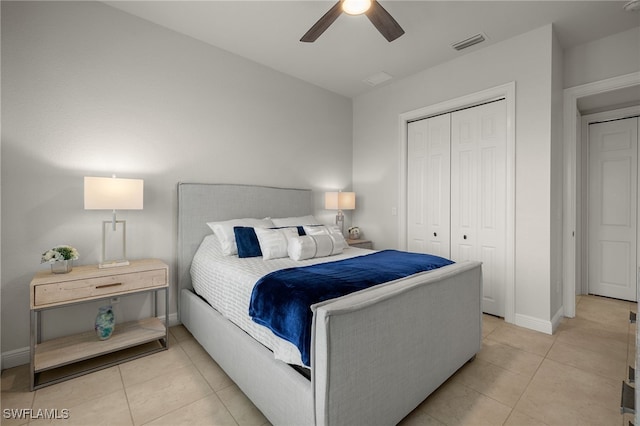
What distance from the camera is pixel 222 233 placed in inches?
109

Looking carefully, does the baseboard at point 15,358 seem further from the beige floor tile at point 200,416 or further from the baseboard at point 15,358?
the beige floor tile at point 200,416

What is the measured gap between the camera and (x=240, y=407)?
175cm

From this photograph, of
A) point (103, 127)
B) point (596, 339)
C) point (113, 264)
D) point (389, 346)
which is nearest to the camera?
point (389, 346)

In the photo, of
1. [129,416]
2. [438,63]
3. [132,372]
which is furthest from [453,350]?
[438,63]

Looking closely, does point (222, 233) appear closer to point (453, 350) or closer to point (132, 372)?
point (132, 372)

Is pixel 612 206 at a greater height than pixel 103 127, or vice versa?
pixel 103 127

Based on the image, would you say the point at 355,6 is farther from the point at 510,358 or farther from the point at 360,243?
the point at 510,358

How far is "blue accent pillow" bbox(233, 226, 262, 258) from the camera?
2625mm

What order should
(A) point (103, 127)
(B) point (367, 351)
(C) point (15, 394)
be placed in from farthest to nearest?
(A) point (103, 127)
(C) point (15, 394)
(B) point (367, 351)

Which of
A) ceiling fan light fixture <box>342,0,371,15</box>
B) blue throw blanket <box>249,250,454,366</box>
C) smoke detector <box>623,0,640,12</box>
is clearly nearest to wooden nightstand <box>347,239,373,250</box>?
blue throw blanket <box>249,250,454,366</box>

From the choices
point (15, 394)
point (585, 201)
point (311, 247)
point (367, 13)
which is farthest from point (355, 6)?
point (585, 201)

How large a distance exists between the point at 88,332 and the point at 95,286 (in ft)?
1.98

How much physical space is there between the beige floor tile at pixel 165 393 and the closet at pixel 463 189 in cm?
292

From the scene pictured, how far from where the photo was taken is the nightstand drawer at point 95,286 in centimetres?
193
